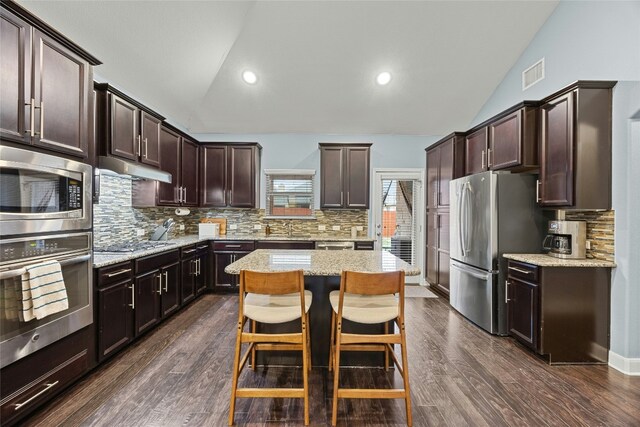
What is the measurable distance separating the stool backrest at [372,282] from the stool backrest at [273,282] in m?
0.32

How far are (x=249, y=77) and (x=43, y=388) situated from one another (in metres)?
4.27

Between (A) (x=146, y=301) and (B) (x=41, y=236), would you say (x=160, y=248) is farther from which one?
(B) (x=41, y=236)

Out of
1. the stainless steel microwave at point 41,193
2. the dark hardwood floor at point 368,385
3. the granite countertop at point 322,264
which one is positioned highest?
the stainless steel microwave at point 41,193

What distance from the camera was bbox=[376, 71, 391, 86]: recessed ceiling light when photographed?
4.55 metres

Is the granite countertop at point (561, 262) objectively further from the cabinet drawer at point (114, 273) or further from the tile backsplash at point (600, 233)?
the cabinet drawer at point (114, 273)

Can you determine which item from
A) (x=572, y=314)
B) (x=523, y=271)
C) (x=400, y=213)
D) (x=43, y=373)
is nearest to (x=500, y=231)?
(x=523, y=271)

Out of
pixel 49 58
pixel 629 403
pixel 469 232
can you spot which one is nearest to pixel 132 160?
pixel 49 58

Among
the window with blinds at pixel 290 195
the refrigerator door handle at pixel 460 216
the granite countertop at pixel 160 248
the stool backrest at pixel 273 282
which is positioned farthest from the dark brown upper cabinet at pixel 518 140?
the window with blinds at pixel 290 195

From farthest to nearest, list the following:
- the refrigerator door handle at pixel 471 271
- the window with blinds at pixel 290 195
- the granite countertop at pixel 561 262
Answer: the window with blinds at pixel 290 195, the refrigerator door handle at pixel 471 271, the granite countertop at pixel 561 262

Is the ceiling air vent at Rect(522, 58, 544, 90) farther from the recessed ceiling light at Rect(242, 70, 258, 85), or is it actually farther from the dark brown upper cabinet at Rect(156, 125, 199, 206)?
the dark brown upper cabinet at Rect(156, 125, 199, 206)

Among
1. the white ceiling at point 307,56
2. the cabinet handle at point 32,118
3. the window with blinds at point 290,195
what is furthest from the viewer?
the window with blinds at point 290,195

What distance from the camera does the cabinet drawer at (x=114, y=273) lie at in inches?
97.0

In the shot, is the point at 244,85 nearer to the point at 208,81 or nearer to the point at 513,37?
the point at 208,81

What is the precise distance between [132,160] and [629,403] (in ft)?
15.8
